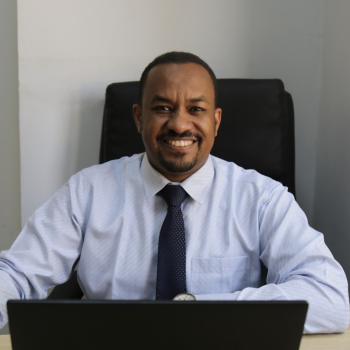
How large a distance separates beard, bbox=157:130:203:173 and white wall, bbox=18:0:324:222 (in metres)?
0.65

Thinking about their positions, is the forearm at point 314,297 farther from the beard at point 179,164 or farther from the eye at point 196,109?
the eye at point 196,109

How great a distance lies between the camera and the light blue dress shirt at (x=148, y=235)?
146 cm

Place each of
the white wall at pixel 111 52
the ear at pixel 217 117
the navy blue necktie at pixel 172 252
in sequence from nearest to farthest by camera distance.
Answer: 1. the navy blue necktie at pixel 172 252
2. the ear at pixel 217 117
3. the white wall at pixel 111 52

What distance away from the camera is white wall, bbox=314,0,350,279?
5.97 feet

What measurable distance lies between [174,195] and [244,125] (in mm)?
423

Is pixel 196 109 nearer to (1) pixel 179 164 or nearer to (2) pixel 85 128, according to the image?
(1) pixel 179 164

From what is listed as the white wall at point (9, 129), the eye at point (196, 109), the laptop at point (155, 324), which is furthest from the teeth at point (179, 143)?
the white wall at point (9, 129)

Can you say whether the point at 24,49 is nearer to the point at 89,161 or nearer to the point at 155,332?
the point at 89,161

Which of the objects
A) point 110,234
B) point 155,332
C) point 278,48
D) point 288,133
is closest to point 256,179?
point 288,133

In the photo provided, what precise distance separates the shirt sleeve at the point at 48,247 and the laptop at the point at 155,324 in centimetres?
63

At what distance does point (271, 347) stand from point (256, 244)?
0.70m

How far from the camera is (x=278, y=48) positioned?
2086 millimetres

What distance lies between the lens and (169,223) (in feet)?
4.84

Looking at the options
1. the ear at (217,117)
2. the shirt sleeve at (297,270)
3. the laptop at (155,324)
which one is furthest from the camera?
the ear at (217,117)
